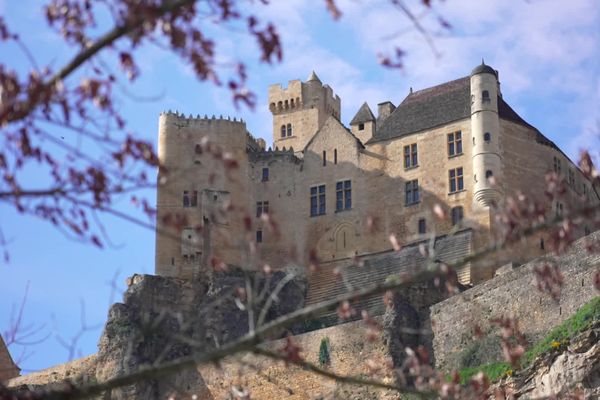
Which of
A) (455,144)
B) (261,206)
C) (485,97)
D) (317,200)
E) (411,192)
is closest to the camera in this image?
(485,97)

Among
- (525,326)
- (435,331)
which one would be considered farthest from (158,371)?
(435,331)

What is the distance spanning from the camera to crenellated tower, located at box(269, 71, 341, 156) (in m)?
62.1

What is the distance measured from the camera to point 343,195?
51.4 m

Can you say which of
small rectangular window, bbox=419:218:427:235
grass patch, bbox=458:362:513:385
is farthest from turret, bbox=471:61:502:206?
grass patch, bbox=458:362:513:385

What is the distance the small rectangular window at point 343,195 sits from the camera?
51062 mm

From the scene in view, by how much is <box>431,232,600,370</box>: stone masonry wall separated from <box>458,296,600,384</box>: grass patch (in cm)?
69

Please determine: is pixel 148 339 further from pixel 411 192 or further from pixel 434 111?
pixel 434 111

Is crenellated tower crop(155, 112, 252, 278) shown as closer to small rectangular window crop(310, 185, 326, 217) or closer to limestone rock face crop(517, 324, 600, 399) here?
small rectangular window crop(310, 185, 326, 217)

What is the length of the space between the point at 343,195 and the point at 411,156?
3274 millimetres

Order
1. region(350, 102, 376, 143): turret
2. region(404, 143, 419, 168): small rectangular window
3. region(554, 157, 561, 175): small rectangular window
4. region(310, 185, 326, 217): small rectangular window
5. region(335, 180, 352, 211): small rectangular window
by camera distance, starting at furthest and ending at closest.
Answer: region(350, 102, 376, 143): turret → region(310, 185, 326, 217): small rectangular window → region(335, 180, 352, 211): small rectangular window → region(404, 143, 419, 168): small rectangular window → region(554, 157, 561, 175): small rectangular window

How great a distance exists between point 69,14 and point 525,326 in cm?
2681

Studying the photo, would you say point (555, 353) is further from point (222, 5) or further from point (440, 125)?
point (222, 5)

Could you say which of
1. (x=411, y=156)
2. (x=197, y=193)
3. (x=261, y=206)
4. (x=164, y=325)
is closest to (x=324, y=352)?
(x=164, y=325)

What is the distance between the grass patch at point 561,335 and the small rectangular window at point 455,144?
16.5 meters
